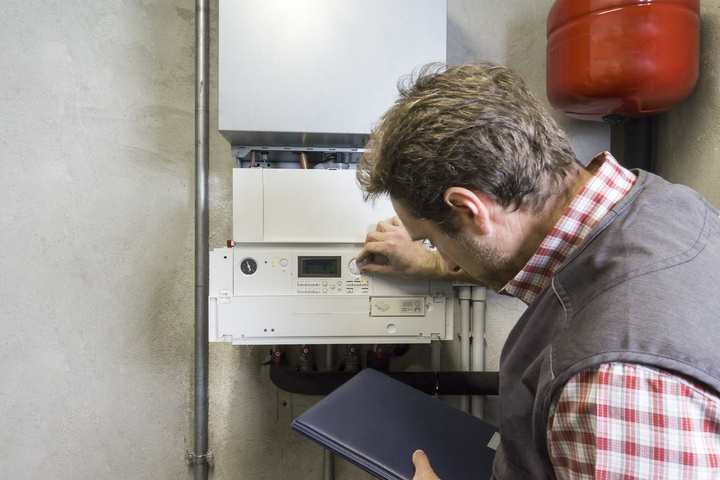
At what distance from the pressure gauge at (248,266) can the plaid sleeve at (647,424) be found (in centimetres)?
75

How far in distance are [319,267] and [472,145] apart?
56 centimetres

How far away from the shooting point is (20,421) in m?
1.31

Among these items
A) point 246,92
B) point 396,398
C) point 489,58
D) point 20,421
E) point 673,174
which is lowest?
point 20,421

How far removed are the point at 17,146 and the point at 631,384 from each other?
1.55m

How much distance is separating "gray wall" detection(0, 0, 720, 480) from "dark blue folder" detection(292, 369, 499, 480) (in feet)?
1.80

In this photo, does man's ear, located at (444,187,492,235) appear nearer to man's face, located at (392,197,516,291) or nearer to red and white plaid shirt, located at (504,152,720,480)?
man's face, located at (392,197,516,291)

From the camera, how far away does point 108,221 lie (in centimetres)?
130

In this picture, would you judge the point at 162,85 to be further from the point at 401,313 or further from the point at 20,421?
the point at 20,421

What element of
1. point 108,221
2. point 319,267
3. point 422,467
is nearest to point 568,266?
point 422,467

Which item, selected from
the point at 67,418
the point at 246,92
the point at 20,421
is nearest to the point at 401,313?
the point at 246,92

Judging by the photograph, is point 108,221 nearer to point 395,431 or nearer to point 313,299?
point 313,299

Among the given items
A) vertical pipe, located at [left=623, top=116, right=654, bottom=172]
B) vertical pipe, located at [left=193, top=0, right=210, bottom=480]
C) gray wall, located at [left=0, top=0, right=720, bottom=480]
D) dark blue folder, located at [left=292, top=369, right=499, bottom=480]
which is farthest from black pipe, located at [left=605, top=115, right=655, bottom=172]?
vertical pipe, located at [left=193, top=0, right=210, bottom=480]

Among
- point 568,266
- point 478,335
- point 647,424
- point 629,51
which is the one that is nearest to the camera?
point 647,424

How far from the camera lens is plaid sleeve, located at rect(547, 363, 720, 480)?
37 centimetres
